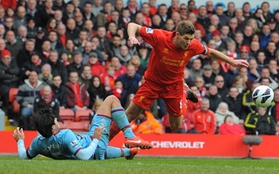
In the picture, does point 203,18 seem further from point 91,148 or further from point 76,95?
point 91,148

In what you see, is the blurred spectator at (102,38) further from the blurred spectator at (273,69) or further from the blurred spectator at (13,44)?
the blurred spectator at (273,69)

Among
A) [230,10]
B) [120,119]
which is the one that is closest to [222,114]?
[230,10]

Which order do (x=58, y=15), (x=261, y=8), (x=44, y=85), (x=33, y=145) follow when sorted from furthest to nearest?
1. (x=261, y=8)
2. (x=58, y=15)
3. (x=44, y=85)
4. (x=33, y=145)

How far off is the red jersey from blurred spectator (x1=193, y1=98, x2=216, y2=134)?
19.2 feet

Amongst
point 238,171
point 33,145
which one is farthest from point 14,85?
point 238,171

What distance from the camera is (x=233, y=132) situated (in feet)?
63.2

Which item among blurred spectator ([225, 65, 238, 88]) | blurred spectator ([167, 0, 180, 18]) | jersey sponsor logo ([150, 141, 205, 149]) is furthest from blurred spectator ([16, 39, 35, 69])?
blurred spectator ([225, 65, 238, 88])

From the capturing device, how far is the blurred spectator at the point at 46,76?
1897 centimetres

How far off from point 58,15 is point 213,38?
16.3 ft

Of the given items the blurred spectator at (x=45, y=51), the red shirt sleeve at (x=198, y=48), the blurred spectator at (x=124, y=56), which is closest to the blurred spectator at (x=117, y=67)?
the blurred spectator at (x=124, y=56)

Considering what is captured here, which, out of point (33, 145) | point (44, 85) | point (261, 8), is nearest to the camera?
point (33, 145)

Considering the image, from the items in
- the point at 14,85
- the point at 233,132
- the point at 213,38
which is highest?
the point at 213,38

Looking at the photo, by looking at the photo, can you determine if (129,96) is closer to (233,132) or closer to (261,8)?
(233,132)

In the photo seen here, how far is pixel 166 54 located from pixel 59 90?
21.0ft
